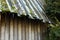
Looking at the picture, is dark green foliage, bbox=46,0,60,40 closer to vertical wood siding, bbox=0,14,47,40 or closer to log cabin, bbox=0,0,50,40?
log cabin, bbox=0,0,50,40

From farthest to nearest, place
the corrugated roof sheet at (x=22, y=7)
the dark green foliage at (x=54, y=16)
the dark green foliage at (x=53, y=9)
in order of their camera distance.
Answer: the dark green foliage at (x=53, y=9) < the dark green foliage at (x=54, y=16) < the corrugated roof sheet at (x=22, y=7)

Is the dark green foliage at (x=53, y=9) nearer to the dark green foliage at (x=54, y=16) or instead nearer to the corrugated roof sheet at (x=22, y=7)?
the dark green foliage at (x=54, y=16)

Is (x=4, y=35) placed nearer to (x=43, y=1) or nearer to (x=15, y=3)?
(x=15, y=3)

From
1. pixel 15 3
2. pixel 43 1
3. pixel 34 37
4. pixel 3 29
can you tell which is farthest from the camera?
pixel 43 1

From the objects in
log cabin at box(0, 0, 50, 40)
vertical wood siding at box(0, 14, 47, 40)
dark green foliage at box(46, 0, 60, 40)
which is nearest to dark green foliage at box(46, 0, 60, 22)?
dark green foliage at box(46, 0, 60, 40)

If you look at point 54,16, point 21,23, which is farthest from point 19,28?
point 54,16

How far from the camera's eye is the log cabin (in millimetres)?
5625

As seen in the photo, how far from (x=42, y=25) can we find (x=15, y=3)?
158cm

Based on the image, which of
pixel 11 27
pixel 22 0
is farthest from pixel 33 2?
pixel 11 27

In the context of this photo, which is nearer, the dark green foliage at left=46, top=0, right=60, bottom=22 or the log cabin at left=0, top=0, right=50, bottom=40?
the log cabin at left=0, top=0, right=50, bottom=40

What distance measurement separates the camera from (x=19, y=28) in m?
6.25

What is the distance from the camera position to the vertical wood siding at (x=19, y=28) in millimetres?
5662

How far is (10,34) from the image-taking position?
585cm

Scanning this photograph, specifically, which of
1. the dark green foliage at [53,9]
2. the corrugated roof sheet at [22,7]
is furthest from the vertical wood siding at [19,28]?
the dark green foliage at [53,9]
